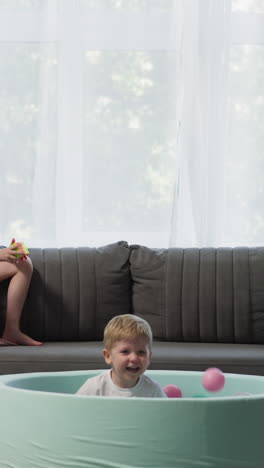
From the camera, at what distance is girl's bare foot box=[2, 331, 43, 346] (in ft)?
13.3

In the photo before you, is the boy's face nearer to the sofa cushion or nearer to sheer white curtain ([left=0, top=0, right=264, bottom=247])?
the sofa cushion

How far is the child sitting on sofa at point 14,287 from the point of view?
407 cm

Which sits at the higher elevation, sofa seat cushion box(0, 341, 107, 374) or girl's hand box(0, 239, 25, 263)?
girl's hand box(0, 239, 25, 263)

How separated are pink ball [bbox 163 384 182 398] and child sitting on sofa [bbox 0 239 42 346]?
121 centimetres

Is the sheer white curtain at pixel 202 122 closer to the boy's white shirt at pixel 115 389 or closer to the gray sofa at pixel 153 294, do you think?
the gray sofa at pixel 153 294

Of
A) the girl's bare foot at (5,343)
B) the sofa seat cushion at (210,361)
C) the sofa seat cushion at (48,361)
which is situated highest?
the sofa seat cushion at (210,361)

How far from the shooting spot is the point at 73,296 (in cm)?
427

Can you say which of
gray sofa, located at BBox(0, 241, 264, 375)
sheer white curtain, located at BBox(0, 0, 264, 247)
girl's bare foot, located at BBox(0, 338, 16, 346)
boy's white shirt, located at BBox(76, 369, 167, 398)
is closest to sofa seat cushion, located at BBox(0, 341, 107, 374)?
girl's bare foot, located at BBox(0, 338, 16, 346)

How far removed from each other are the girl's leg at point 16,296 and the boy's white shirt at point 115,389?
1.30 metres

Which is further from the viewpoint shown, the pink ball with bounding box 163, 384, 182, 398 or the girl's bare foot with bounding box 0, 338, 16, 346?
the girl's bare foot with bounding box 0, 338, 16, 346

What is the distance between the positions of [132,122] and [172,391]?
2.15 m

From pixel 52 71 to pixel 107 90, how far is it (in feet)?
0.96

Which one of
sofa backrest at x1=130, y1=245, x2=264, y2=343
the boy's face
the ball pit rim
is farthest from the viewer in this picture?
sofa backrest at x1=130, y1=245, x2=264, y2=343

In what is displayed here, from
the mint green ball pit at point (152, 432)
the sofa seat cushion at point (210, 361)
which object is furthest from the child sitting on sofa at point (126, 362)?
the sofa seat cushion at point (210, 361)
